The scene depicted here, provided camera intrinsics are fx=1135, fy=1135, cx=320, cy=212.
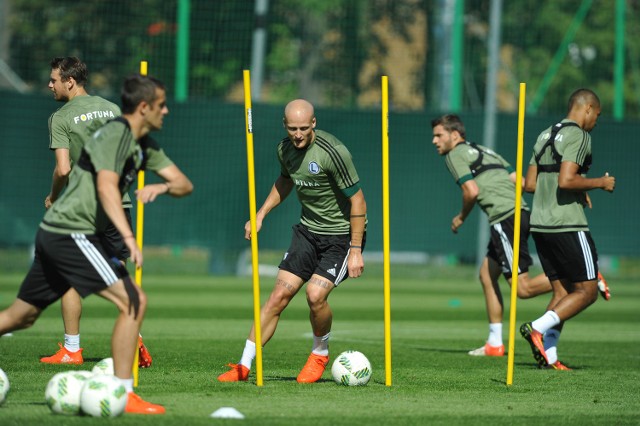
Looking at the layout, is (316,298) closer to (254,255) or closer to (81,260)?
(254,255)

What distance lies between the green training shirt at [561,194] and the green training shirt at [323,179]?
88.6 inches

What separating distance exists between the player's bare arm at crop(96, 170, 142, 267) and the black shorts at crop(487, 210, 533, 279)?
19.3 feet

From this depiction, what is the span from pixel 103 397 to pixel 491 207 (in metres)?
6.56

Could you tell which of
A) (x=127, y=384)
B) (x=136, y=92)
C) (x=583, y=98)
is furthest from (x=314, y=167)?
(x=583, y=98)

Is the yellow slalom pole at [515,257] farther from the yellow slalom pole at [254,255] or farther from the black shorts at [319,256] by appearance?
the yellow slalom pole at [254,255]

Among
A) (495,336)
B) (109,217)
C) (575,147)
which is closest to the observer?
(109,217)

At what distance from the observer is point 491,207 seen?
1255cm

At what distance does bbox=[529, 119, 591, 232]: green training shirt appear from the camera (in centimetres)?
1059

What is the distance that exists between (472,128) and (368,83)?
10.8ft

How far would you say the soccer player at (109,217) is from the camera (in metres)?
7.25

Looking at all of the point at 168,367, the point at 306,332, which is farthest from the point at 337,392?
the point at 306,332

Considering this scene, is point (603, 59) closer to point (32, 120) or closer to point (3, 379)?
point (32, 120)

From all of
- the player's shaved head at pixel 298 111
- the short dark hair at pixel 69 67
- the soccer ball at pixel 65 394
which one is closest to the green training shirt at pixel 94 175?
the soccer ball at pixel 65 394

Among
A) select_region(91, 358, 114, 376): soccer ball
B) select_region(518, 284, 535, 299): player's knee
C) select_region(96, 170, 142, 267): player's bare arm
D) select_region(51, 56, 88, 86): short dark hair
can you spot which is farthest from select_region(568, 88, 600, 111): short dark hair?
select_region(96, 170, 142, 267): player's bare arm
